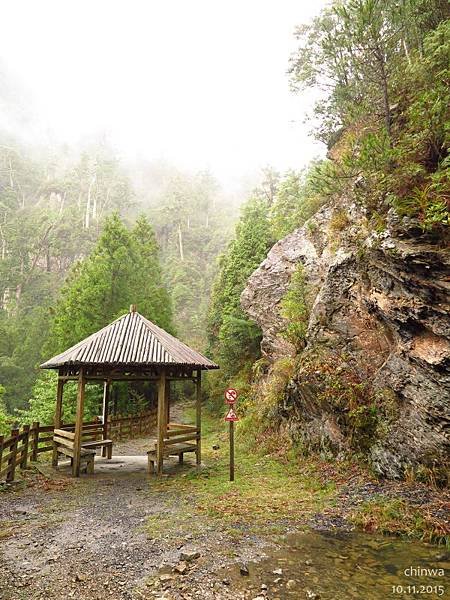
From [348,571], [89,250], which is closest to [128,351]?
[348,571]

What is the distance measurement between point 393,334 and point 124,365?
703 cm

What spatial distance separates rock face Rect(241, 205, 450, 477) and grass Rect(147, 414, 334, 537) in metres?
1.48

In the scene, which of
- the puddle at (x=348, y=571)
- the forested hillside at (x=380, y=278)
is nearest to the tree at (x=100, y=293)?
the forested hillside at (x=380, y=278)

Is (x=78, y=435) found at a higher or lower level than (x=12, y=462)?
higher

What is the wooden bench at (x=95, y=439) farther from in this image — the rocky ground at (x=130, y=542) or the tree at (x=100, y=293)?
the tree at (x=100, y=293)

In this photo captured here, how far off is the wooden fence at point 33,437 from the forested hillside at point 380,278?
671 cm

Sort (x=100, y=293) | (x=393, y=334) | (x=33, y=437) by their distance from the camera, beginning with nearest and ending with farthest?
1. (x=393, y=334)
2. (x=33, y=437)
3. (x=100, y=293)

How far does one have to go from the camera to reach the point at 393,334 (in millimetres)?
8758

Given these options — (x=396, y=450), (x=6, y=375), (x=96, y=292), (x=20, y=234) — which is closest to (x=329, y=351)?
(x=396, y=450)

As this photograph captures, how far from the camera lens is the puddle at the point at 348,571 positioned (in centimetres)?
422

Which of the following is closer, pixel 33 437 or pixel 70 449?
pixel 70 449

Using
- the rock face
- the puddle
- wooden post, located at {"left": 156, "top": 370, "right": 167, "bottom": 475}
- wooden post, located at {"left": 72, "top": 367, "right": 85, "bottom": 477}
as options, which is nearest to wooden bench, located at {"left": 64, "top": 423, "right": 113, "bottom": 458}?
wooden post, located at {"left": 72, "top": 367, "right": 85, "bottom": 477}

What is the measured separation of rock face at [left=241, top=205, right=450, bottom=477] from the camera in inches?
284

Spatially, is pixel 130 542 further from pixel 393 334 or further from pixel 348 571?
pixel 393 334
